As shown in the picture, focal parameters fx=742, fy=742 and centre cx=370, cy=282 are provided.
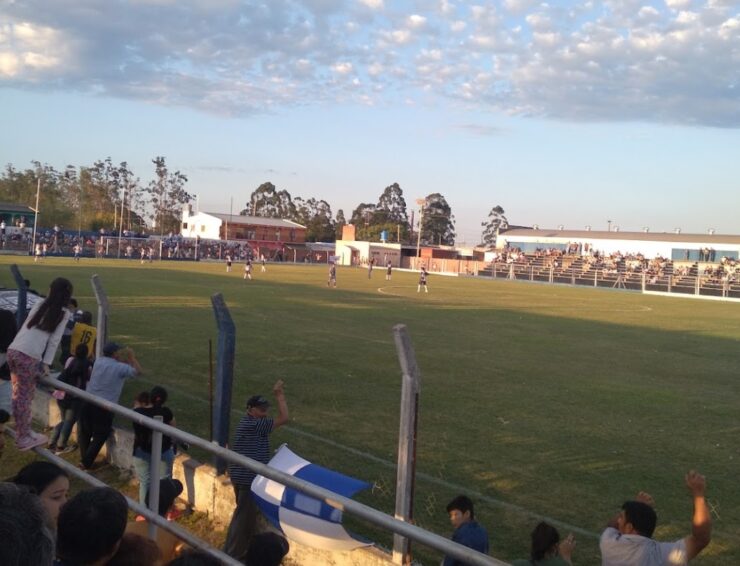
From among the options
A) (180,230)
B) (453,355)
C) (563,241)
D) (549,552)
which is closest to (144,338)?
(453,355)

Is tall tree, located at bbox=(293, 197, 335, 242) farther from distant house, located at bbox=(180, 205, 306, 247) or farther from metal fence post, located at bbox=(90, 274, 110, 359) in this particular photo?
metal fence post, located at bbox=(90, 274, 110, 359)

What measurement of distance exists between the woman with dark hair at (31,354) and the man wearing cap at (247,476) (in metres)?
2.07

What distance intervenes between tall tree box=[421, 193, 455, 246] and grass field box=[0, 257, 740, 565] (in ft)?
372

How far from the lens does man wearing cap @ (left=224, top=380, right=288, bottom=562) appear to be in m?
5.80

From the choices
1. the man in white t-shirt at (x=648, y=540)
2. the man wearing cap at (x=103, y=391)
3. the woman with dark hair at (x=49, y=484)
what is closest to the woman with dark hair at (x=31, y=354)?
the man wearing cap at (x=103, y=391)

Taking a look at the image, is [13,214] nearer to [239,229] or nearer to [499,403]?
[239,229]

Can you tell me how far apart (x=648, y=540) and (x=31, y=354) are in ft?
17.9

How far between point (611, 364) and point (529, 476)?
9.61 m

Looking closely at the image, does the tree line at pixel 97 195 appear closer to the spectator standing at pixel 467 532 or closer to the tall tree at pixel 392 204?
the tall tree at pixel 392 204

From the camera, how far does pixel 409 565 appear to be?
17.0 feet

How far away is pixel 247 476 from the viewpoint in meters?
5.96

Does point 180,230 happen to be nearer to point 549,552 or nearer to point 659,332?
point 659,332

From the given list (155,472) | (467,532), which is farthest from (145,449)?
(467,532)

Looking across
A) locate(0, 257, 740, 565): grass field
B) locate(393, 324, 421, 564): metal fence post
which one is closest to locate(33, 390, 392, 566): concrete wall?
locate(393, 324, 421, 564): metal fence post
